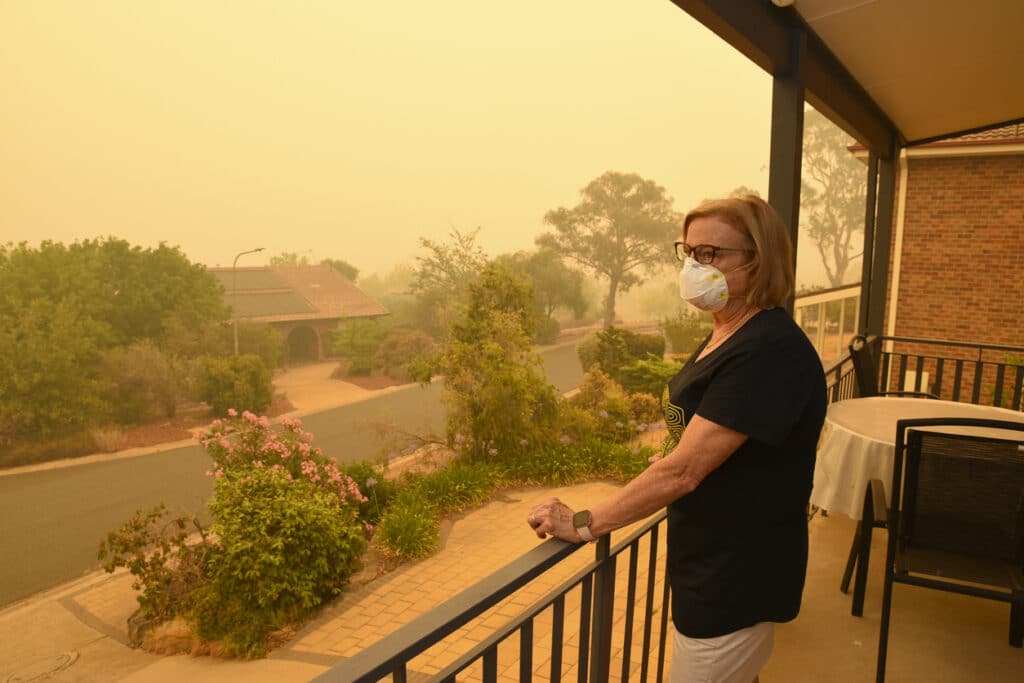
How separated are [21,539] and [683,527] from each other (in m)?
15.8

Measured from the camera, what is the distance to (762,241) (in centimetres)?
118

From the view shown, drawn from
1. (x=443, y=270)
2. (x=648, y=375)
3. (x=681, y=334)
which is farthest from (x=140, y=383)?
(x=681, y=334)

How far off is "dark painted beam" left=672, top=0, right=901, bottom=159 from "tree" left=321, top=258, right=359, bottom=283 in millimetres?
22132

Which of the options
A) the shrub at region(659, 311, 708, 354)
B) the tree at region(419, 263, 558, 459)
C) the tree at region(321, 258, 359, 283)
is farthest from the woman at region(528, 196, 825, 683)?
the tree at region(321, 258, 359, 283)

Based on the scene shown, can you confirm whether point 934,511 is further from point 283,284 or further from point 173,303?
point 283,284

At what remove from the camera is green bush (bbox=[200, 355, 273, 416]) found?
16297 millimetres

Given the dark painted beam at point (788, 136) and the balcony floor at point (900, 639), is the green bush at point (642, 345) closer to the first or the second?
the dark painted beam at point (788, 136)

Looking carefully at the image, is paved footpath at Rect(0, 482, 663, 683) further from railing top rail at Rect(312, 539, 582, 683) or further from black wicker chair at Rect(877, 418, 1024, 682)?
railing top rail at Rect(312, 539, 582, 683)

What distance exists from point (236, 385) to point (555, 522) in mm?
17132

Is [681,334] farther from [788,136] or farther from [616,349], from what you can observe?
[788,136]

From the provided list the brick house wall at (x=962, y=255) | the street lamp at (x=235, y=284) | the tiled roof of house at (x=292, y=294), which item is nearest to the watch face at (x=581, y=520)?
the brick house wall at (x=962, y=255)

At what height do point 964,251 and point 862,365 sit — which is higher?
point 964,251

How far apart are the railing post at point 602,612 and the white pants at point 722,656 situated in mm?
145

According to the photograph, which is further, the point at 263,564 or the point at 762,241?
the point at 263,564
